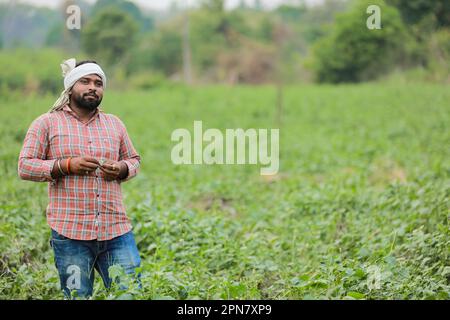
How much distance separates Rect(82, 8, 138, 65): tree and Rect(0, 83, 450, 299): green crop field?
31.3 feet

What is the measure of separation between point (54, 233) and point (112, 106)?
47.8 ft

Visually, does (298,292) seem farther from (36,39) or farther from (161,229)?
(36,39)

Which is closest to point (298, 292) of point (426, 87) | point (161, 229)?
point (161, 229)

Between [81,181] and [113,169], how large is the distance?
20 centimetres

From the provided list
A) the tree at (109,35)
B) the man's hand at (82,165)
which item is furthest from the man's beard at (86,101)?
the tree at (109,35)

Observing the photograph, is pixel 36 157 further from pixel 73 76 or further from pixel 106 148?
pixel 73 76

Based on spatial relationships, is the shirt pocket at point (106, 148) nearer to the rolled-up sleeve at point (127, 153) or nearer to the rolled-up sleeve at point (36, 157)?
the rolled-up sleeve at point (127, 153)

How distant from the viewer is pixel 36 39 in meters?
52.2

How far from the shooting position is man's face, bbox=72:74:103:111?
3.35 meters

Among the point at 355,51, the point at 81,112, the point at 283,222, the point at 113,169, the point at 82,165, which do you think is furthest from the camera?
the point at 355,51

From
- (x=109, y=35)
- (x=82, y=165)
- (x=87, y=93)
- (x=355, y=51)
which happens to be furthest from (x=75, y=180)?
(x=355, y=51)

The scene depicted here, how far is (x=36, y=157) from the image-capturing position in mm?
3275

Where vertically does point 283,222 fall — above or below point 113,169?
below

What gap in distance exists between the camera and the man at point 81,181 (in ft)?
10.9
